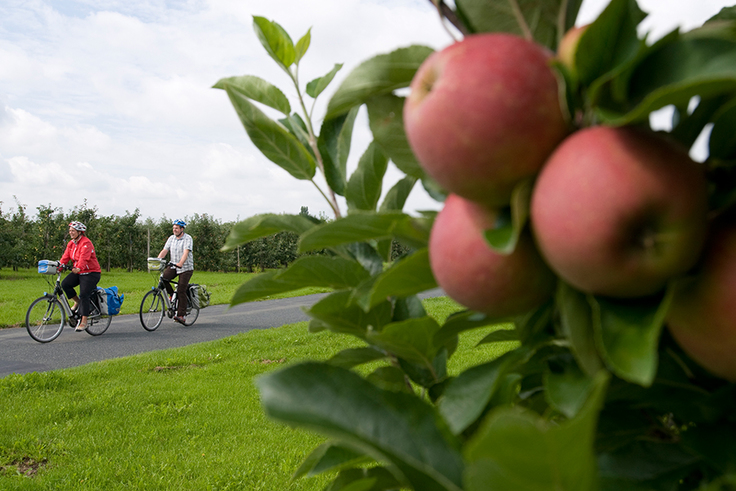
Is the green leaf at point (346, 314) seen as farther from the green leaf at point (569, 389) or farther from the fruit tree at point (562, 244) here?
the green leaf at point (569, 389)

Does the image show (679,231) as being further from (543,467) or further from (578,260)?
(543,467)

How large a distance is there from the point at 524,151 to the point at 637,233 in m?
0.11

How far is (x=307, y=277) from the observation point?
83 centimetres

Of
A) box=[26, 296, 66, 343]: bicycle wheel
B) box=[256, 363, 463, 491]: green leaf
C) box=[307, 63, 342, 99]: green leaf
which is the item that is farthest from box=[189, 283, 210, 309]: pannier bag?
box=[256, 363, 463, 491]: green leaf

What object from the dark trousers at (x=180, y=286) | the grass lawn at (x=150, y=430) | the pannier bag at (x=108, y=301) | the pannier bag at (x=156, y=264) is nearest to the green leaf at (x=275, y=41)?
the grass lawn at (x=150, y=430)

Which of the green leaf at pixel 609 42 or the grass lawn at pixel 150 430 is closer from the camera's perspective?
the green leaf at pixel 609 42

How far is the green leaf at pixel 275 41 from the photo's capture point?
106cm

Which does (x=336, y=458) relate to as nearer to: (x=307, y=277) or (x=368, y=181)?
(x=307, y=277)

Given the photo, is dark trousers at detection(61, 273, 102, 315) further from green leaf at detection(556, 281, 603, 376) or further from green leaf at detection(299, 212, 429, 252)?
green leaf at detection(556, 281, 603, 376)

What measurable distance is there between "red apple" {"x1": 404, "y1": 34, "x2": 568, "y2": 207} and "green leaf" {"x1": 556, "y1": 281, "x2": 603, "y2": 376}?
11cm

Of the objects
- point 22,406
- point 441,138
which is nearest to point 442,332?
point 441,138

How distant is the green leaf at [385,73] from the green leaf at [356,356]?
478 millimetres

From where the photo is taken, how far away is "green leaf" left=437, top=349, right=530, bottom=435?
60 centimetres

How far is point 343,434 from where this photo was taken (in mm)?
499
